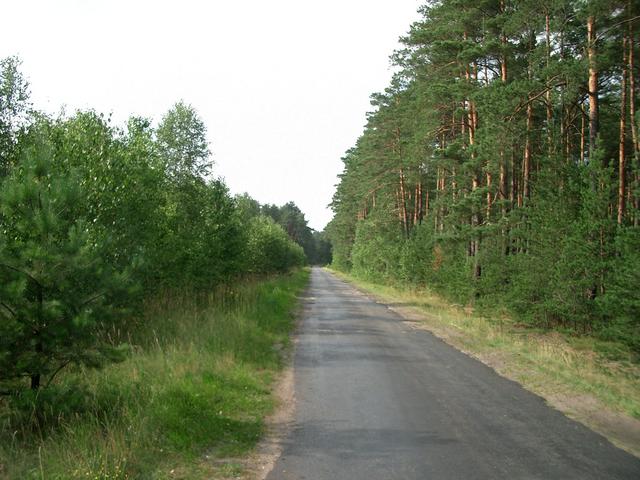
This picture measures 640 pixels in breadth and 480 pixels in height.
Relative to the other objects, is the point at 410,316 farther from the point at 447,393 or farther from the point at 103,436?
the point at 103,436

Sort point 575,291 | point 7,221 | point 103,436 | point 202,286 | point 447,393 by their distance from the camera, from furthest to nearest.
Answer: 1. point 202,286
2. point 575,291
3. point 447,393
4. point 7,221
5. point 103,436

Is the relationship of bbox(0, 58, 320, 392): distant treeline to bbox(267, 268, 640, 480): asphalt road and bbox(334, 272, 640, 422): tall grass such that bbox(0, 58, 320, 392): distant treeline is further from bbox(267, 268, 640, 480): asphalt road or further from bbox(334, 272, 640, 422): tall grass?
bbox(334, 272, 640, 422): tall grass

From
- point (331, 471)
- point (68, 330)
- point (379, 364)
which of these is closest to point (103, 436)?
point (68, 330)

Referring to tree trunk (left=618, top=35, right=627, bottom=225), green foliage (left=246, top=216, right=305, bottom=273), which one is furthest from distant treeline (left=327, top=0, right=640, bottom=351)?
green foliage (left=246, top=216, right=305, bottom=273)

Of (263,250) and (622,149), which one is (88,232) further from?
(263,250)

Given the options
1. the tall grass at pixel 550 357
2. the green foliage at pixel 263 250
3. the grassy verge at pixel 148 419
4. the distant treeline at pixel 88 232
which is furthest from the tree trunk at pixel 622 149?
the green foliage at pixel 263 250

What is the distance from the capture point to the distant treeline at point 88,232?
5781 mm

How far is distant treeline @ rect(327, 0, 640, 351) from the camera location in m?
12.5

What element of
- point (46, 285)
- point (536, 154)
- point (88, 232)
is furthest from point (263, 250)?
point (46, 285)

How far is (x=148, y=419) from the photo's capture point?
585 centimetres

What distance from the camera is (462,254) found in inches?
933

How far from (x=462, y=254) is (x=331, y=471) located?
19.9 meters

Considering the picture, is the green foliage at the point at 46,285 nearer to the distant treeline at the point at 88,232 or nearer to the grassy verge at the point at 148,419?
the distant treeline at the point at 88,232

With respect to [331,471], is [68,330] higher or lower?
higher
